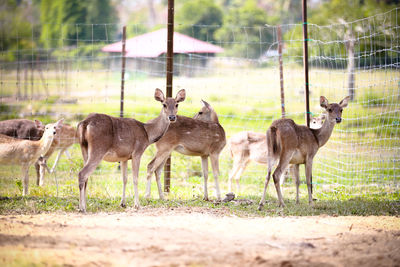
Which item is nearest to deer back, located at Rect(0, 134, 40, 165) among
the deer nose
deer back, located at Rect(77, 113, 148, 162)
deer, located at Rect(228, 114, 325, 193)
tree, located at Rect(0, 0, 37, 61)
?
deer back, located at Rect(77, 113, 148, 162)

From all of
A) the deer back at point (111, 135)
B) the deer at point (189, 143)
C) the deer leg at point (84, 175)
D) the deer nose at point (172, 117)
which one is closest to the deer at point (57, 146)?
the deer at point (189, 143)

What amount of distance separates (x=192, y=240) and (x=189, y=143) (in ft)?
12.9

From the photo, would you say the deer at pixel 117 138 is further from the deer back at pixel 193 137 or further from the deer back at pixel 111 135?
the deer back at pixel 193 137

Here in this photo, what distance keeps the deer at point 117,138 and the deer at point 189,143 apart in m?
0.34

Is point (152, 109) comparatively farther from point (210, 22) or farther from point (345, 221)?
point (210, 22)

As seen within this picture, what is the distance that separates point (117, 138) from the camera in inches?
367

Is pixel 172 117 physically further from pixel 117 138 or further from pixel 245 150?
pixel 245 150

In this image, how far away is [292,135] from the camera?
10.0 metres

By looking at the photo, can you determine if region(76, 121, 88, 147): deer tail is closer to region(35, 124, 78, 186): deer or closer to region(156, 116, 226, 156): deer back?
region(156, 116, 226, 156): deer back

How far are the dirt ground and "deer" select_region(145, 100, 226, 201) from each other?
77.7 inches

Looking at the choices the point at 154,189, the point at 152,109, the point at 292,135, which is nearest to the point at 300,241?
the point at 292,135

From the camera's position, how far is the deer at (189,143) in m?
10.6

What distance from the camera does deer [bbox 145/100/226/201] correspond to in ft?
34.8

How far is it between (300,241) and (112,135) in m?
3.78
